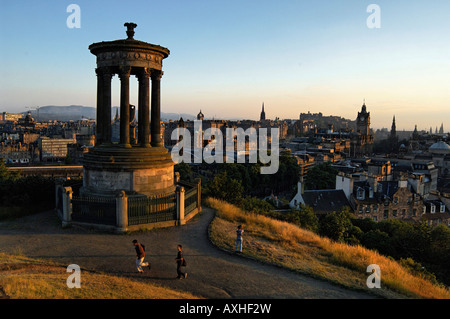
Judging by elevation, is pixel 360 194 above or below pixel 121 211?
below

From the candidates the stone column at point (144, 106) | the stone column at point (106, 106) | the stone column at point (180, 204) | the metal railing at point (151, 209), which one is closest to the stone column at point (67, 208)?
the metal railing at point (151, 209)

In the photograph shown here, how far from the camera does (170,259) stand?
41.9 feet

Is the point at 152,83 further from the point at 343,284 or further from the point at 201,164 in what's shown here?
the point at 201,164

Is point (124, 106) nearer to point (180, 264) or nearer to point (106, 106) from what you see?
point (106, 106)

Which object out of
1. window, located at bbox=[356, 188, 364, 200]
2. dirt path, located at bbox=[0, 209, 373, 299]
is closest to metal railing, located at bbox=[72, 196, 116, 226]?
dirt path, located at bbox=[0, 209, 373, 299]

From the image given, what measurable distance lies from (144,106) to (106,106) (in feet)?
6.84

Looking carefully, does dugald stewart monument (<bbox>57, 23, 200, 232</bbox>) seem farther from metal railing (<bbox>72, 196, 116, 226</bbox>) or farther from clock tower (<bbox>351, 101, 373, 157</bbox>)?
clock tower (<bbox>351, 101, 373, 157</bbox>)

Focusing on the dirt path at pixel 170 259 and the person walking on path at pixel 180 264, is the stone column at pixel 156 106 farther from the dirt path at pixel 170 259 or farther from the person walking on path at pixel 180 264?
the person walking on path at pixel 180 264

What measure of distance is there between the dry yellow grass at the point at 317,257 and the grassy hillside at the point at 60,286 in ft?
16.3

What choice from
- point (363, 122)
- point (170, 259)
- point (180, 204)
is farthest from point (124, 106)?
point (363, 122)

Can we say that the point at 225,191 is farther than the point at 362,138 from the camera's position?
No

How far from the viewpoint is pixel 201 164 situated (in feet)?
289
